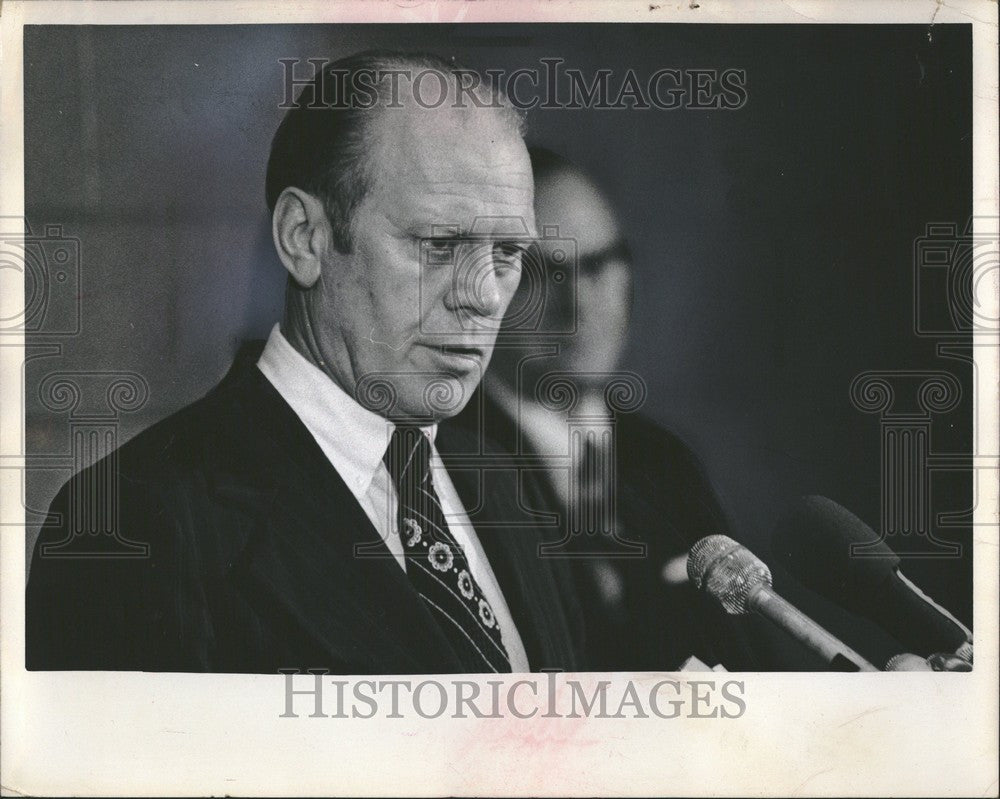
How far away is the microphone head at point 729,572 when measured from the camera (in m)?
2.40

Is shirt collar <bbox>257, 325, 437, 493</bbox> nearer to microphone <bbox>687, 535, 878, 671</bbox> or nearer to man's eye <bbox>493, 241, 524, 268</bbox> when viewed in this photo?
man's eye <bbox>493, 241, 524, 268</bbox>

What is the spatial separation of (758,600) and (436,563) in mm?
735

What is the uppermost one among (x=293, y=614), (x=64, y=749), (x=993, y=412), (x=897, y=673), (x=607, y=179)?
(x=607, y=179)

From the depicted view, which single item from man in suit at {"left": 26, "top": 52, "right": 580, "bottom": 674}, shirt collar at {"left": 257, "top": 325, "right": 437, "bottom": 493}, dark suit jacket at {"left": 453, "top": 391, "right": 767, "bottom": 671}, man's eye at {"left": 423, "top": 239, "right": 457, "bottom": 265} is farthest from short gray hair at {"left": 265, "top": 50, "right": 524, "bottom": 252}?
dark suit jacket at {"left": 453, "top": 391, "right": 767, "bottom": 671}

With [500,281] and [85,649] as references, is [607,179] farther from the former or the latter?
[85,649]

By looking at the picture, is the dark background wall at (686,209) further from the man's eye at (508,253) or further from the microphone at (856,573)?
the man's eye at (508,253)

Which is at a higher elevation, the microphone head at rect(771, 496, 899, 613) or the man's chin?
the man's chin

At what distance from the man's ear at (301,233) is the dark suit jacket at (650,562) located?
0.47m

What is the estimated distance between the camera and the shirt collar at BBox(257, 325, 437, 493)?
7.64 feet

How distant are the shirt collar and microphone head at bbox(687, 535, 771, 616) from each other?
77cm

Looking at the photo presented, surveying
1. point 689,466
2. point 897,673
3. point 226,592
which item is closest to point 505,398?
point 689,466

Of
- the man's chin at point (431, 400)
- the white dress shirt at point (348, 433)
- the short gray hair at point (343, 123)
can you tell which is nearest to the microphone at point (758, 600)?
the white dress shirt at point (348, 433)

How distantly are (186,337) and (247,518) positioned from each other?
0.43 meters

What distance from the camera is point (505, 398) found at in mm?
2371
